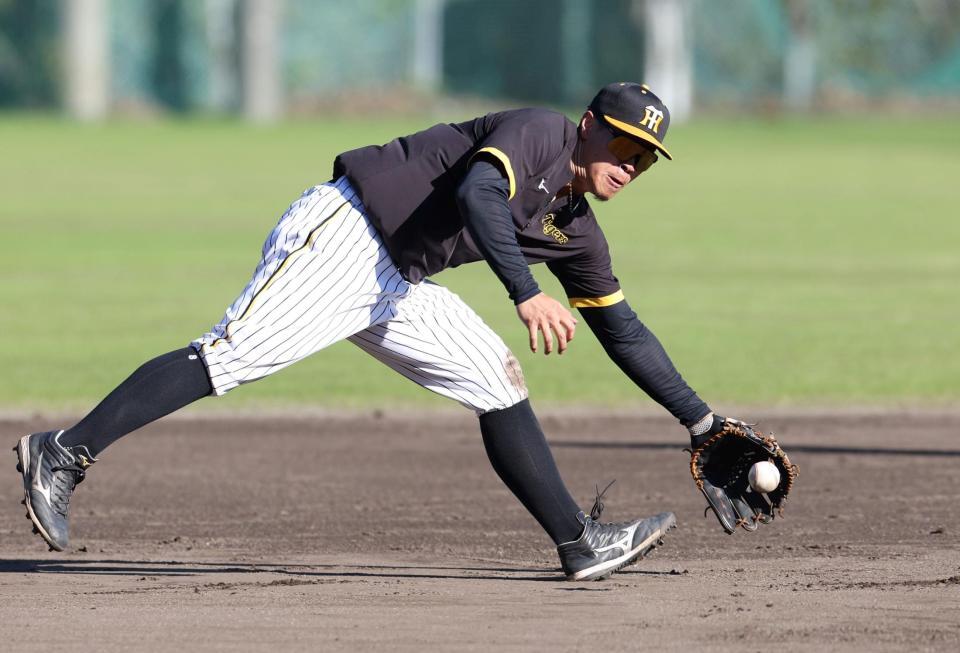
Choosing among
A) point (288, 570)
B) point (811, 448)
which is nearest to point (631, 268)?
point (811, 448)

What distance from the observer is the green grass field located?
35.3 ft

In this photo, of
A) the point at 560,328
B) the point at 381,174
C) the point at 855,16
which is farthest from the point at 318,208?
the point at 855,16

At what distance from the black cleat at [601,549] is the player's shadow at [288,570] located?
86 mm

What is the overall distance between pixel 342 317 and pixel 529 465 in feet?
2.49

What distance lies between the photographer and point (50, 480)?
528 cm

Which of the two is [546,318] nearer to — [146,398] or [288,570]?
[146,398]

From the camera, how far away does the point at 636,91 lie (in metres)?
5.30

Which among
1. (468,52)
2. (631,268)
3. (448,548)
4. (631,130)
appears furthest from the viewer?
(468,52)

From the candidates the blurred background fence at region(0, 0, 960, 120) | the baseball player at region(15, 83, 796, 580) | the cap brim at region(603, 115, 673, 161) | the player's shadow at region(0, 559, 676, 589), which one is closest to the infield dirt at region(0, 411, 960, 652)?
the player's shadow at region(0, 559, 676, 589)

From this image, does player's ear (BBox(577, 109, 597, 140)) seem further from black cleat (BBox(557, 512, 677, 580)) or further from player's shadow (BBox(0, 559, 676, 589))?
player's shadow (BBox(0, 559, 676, 589))

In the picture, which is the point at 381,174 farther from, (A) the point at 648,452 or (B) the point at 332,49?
(B) the point at 332,49

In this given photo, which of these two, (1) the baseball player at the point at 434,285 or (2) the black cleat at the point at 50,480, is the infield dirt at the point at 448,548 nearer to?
(2) the black cleat at the point at 50,480

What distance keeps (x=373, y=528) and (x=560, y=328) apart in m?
1.94

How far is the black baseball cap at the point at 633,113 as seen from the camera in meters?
5.21
